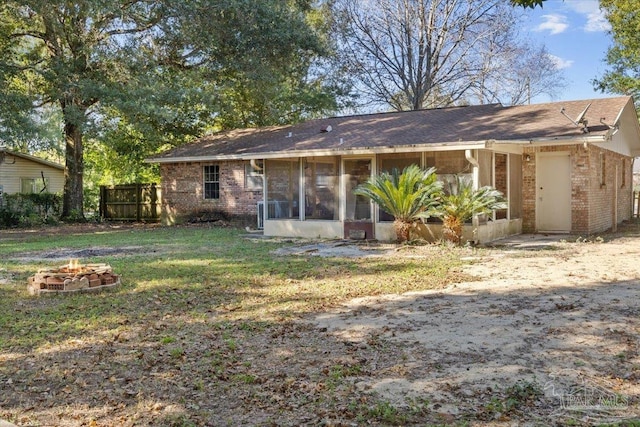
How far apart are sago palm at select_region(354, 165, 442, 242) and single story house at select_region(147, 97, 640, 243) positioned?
0.71 meters

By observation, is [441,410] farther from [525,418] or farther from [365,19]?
[365,19]

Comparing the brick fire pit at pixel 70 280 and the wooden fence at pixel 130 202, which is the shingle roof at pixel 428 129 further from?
the brick fire pit at pixel 70 280

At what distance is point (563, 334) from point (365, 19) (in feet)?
80.5

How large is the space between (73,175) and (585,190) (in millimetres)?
18005

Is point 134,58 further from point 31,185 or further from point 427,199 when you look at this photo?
point 31,185

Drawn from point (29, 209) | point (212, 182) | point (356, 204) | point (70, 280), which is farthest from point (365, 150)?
point (29, 209)

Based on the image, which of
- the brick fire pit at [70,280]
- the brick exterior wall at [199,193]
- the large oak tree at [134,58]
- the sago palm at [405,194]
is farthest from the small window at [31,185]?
the brick fire pit at [70,280]

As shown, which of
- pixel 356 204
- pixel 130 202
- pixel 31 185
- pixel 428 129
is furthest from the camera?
pixel 31 185

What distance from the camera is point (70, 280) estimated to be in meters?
6.85

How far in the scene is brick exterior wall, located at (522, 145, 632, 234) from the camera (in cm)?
1330

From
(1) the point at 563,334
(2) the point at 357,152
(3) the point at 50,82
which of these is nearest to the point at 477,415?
(1) the point at 563,334

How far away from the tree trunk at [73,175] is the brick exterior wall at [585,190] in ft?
53.4

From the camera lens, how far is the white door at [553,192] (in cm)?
1369

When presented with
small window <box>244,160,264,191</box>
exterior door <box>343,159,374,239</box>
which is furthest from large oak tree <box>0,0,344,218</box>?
exterior door <box>343,159,374,239</box>
